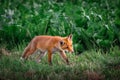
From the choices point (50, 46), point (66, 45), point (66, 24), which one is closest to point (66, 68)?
point (66, 45)

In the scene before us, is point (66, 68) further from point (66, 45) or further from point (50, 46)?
point (50, 46)

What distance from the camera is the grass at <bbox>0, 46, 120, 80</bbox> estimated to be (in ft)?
37.8

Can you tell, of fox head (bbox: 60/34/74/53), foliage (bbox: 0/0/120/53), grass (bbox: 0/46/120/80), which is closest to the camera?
grass (bbox: 0/46/120/80)

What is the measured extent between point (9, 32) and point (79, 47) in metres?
2.25

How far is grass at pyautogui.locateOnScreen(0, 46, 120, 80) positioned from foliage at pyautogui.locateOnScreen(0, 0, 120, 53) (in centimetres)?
121

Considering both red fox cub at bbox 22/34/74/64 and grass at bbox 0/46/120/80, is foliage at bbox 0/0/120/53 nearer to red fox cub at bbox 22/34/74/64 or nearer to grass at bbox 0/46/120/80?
grass at bbox 0/46/120/80

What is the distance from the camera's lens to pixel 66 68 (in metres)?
12.0

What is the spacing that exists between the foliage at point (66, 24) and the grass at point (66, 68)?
1.21m

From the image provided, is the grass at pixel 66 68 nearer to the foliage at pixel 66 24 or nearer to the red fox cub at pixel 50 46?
the red fox cub at pixel 50 46

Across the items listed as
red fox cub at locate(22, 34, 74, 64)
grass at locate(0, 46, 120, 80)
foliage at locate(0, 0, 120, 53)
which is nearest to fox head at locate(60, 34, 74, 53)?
red fox cub at locate(22, 34, 74, 64)

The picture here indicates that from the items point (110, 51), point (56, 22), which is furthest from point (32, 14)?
point (110, 51)

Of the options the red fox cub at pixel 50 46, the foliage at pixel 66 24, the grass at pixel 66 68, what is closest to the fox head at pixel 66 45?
the red fox cub at pixel 50 46

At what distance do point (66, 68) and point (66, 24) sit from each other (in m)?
3.67

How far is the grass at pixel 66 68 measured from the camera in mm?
11508
